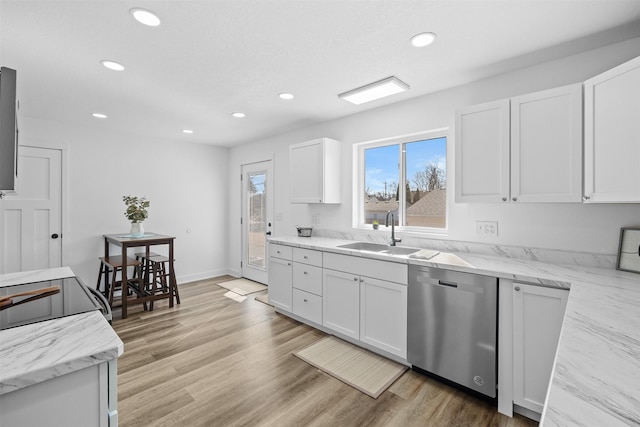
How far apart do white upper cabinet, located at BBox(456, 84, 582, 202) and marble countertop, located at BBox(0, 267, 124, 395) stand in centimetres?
242

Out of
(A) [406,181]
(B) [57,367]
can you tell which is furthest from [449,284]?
(B) [57,367]

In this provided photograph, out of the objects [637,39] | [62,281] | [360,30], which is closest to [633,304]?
[637,39]

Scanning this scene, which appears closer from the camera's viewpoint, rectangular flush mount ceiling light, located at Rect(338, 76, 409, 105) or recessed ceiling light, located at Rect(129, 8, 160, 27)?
recessed ceiling light, located at Rect(129, 8, 160, 27)

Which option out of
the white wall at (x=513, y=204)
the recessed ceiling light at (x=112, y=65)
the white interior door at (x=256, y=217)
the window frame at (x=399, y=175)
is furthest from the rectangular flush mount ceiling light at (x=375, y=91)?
the white interior door at (x=256, y=217)

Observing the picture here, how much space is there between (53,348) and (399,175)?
3.02 meters

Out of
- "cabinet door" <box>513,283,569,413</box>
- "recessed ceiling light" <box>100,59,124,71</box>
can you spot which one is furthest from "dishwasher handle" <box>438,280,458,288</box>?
"recessed ceiling light" <box>100,59,124,71</box>

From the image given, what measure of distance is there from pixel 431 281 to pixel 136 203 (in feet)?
14.1

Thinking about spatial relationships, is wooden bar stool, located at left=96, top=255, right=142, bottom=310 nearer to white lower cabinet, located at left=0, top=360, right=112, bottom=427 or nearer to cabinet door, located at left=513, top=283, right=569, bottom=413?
white lower cabinet, located at left=0, top=360, right=112, bottom=427

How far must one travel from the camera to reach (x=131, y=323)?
3.38m

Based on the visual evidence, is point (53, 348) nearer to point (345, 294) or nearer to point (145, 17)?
point (145, 17)

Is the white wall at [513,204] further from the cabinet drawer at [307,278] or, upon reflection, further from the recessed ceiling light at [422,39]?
the recessed ceiling light at [422,39]

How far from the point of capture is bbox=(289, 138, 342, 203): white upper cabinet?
3516 millimetres

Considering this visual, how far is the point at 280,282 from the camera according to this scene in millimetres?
3576

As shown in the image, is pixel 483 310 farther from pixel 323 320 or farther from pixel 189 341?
pixel 189 341
